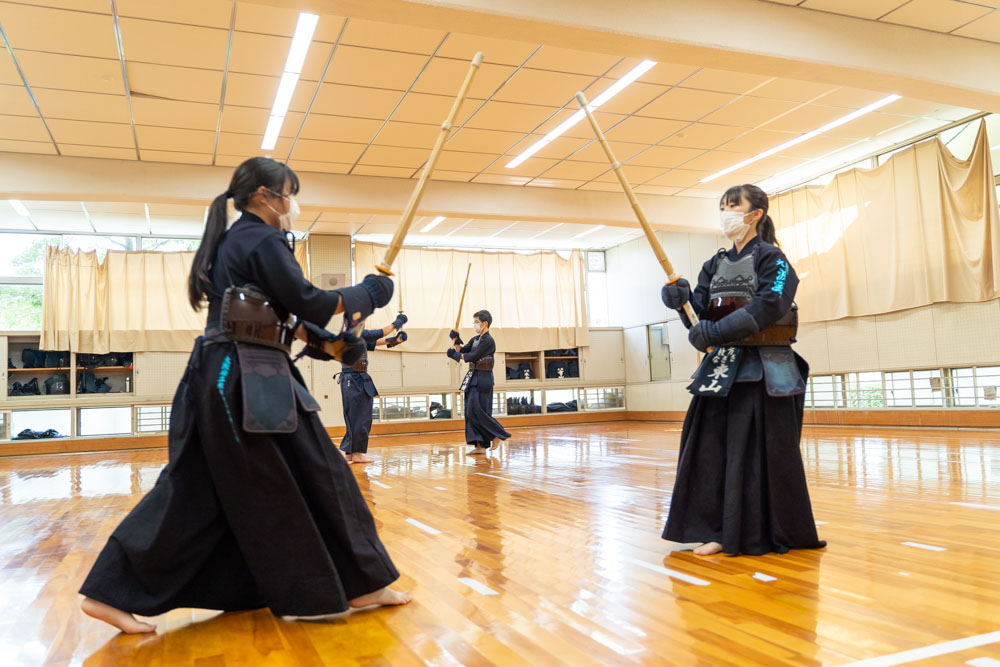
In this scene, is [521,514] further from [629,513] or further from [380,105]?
[380,105]

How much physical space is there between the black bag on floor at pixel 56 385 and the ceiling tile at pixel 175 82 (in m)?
6.75

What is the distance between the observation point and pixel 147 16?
583 centimetres

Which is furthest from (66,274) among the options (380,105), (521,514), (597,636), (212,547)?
(597,636)

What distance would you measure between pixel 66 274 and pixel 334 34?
323 inches

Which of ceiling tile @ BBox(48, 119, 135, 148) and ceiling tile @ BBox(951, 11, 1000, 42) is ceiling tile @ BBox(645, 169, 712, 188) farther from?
ceiling tile @ BBox(48, 119, 135, 148)

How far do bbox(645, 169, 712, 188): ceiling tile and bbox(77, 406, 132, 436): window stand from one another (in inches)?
372

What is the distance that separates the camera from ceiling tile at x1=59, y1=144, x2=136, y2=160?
862cm

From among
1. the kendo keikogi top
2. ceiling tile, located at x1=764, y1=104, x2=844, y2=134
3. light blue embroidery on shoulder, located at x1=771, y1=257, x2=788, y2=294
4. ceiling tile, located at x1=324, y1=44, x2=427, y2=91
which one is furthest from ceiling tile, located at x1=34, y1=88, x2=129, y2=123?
ceiling tile, located at x1=764, y1=104, x2=844, y2=134

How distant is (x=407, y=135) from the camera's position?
861 cm

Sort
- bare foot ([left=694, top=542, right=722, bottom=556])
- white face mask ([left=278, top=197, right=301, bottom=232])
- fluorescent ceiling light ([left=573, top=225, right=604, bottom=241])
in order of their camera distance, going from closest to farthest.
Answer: white face mask ([left=278, top=197, right=301, bottom=232]) → bare foot ([left=694, top=542, right=722, bottom=556]) → fluorescent ceiling light ([left=573, top=225, right=604, bottom=241])

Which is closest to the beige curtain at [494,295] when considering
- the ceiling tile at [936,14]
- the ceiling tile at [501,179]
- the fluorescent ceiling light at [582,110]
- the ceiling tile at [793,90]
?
the ceiling tile at [501,179]

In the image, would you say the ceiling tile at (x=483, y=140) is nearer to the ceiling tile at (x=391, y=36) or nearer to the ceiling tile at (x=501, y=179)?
the ceiling tile at (x=501, y=179)

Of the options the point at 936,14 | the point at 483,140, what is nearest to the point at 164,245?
the point at 483,140

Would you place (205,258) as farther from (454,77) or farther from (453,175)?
(453,175)
